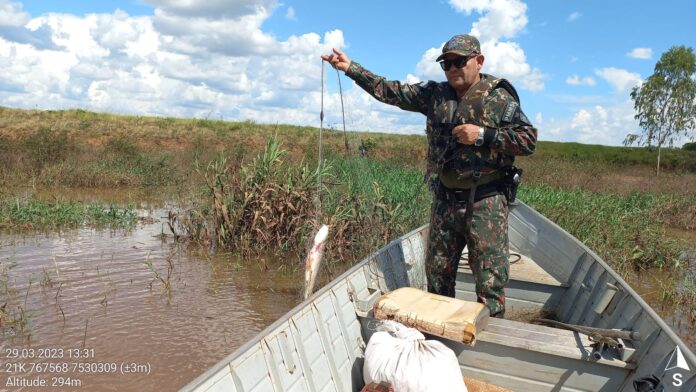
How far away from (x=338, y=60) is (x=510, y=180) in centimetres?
137

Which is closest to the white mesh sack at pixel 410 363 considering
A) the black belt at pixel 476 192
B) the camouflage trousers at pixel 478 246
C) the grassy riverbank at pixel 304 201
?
the camouflage trousers at pixel 478 246

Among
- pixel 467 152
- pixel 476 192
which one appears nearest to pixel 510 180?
pixel 476 192

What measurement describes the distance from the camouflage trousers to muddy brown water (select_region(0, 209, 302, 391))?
6.83 feet

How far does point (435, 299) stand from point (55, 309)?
3.78m

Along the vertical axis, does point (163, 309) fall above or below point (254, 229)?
below

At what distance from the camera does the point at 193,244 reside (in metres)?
7.10

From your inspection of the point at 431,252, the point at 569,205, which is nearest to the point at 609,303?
the point at 431,252

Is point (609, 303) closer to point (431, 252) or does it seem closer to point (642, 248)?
point (431, 252)

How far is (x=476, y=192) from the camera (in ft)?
9.72

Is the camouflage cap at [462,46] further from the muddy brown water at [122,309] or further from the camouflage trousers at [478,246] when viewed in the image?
the muddy brown water at [122,309]

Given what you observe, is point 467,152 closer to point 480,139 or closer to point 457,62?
point 480,139

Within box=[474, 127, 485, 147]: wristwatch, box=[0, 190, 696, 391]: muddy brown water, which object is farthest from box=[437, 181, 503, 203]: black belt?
box=[0, 190, 696, 391]: muddy brown water

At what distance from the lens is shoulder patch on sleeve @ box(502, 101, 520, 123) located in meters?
2.79

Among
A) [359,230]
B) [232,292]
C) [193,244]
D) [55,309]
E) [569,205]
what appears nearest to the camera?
[55,309]
